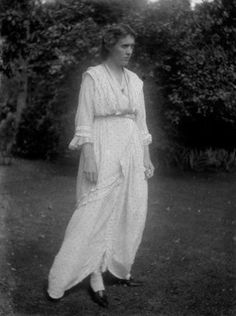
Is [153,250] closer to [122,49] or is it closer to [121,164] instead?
[121,164]

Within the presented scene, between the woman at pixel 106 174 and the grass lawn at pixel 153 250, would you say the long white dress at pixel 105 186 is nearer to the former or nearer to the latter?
the woman at pixel 106 174

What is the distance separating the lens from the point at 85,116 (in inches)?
165

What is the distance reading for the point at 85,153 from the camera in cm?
421

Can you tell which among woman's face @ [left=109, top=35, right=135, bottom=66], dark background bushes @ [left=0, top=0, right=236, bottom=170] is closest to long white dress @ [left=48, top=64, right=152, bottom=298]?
woman's face @ [left=109, top=35, right=135, bottom=66]

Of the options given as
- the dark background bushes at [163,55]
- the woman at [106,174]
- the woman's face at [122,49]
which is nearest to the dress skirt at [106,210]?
the woman at [106,174]

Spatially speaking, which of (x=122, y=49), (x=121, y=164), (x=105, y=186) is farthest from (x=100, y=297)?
(x=122, y=49)

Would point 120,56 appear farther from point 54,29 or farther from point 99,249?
point 54,29

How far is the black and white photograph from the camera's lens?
427 cm

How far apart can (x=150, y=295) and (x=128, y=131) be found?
134 cm

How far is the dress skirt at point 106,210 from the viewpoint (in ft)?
13.9

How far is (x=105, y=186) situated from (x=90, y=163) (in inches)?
9.0

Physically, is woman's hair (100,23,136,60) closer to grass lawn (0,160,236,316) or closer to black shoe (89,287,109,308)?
black shoe (89,287,109,308)

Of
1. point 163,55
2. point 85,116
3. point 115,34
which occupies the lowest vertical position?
point 85,116

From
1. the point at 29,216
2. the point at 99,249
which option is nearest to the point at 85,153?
the point at 99,249
